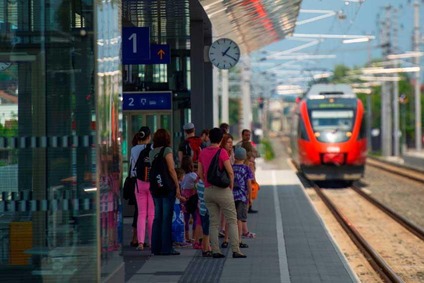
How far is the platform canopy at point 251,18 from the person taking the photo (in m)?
21.6

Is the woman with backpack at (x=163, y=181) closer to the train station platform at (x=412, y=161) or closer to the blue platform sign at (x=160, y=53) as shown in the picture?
the blue platform sign at (x=160, y=53)

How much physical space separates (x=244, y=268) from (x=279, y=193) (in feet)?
60.0

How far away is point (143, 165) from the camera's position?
614 inches

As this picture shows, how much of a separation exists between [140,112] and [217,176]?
7522mm

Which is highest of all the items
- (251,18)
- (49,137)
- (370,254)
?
(251,18)

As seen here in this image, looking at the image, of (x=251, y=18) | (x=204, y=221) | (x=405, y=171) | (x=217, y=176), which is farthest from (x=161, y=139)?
(x=405, y=171)

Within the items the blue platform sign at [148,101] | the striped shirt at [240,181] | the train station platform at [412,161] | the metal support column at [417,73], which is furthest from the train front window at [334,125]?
the striped shirt at [240,181]

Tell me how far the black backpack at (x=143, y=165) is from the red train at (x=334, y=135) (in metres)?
23.2

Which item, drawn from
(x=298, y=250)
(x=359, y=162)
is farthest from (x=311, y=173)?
(x=298, y=250)

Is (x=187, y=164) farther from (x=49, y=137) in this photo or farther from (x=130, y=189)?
(x=49, y=137)

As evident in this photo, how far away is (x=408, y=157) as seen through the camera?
63156 millimetres

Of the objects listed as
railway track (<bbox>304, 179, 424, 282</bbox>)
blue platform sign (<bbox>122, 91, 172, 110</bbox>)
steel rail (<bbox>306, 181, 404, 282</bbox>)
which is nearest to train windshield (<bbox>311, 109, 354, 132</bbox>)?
railway track (<bbox>304, 179, 424, 282</bbox>)

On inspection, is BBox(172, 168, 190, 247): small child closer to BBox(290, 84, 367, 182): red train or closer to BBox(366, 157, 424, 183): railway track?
BBox(290, 84, 367, 182): red train

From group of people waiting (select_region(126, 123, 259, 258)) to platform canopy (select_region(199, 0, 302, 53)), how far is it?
340 centimetres
